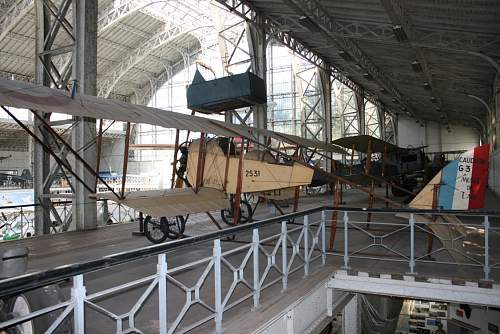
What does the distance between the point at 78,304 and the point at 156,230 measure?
5897mm

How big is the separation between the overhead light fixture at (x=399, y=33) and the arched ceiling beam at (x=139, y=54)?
26.4 m

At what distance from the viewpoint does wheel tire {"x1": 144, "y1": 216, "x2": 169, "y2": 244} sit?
286 inches

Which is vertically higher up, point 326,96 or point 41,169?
point 326,96

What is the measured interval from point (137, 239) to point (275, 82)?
30.2m

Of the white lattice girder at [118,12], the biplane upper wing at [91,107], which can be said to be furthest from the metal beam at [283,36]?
the white lattice girder at [118,12]

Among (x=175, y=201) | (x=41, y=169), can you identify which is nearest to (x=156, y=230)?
(x=175, y=201)

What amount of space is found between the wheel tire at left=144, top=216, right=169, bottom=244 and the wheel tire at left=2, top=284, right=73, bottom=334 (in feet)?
14.8

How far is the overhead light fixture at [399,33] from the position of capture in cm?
1017

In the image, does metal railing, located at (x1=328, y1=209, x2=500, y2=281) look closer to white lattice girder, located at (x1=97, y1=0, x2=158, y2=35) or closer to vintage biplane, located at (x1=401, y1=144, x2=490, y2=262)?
vintage biplane, located at (x1=401, y1=144, x2=490, y2=262)

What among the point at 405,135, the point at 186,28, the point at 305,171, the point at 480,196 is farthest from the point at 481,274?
the point at 405,135

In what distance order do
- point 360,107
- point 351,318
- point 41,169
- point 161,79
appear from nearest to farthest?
point 351,318
point 41,169
point 360,107
point 161,79

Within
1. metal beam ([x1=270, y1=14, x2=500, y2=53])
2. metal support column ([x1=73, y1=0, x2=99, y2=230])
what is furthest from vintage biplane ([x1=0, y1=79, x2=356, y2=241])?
metal beam ([x1=270, y1=14, x2=500, y2=53])

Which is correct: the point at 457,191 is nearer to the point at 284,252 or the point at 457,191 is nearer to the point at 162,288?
the point at 284,252

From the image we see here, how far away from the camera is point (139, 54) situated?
36531 millimetres
